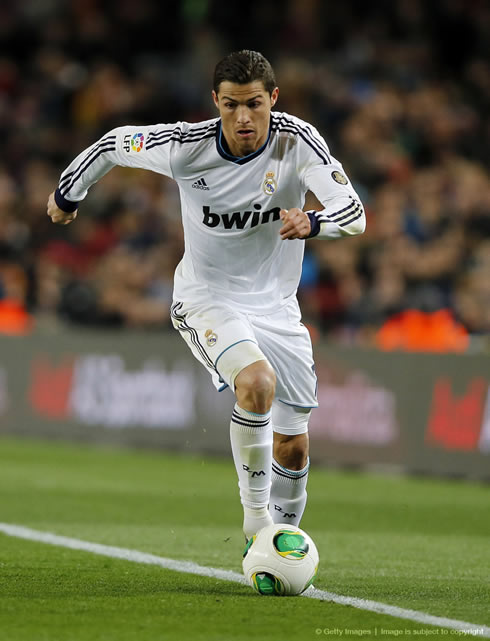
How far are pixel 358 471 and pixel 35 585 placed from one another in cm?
751

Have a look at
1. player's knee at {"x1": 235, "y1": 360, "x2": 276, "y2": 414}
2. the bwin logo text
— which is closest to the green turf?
player's knee at {"x1": 235, "y1": 360, "x2": 276, "y2": 414}

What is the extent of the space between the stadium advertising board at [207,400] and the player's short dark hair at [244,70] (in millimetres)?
6569

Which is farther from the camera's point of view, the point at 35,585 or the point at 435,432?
the point at 435,432

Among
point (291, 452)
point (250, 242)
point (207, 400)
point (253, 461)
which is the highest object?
point (250, 242)

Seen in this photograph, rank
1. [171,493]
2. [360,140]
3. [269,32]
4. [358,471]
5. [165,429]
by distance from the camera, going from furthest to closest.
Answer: [269,32]
[360,140]
[165,429]
[358,471]
[171,493]

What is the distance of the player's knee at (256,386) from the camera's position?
19.5 feet

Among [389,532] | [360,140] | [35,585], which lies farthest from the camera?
[360,140]

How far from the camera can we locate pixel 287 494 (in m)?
6.57

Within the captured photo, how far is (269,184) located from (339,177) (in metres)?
0.35

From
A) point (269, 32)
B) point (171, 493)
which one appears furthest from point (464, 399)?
point (269, 32)

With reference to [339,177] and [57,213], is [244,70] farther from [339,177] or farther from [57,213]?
[57,213]

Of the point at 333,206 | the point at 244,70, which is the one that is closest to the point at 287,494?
the point at 333,206

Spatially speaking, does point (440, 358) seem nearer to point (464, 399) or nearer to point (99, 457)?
point (464, 399)

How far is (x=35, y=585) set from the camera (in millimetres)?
5926
